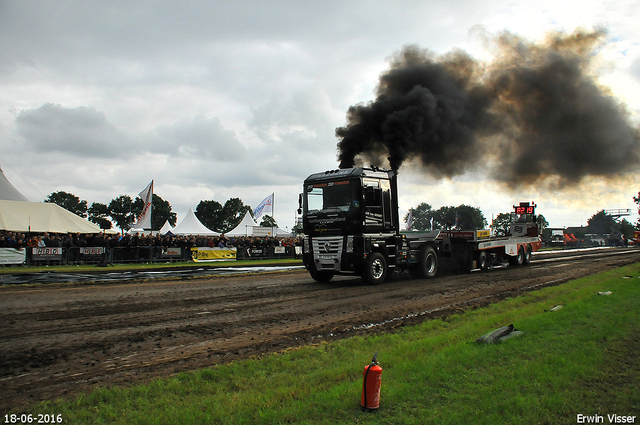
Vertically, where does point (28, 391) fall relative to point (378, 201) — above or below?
below

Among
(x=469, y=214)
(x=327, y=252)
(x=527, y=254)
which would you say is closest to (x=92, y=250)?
(x=327, y=252)

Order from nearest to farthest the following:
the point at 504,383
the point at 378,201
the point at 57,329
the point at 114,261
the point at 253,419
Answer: the point at 253,419
the point at 504,383
the point at 57,329
the point at 378,201
the point at 114,261

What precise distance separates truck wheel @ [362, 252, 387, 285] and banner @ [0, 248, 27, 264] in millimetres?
16711

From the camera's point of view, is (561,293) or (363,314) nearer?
(363,314)

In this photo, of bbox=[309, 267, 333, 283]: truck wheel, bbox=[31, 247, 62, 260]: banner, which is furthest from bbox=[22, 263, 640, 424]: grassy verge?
bbox=[31, 247, 62, 260]: banner

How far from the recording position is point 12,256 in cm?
2062

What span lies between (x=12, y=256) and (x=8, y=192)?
1332 centimetres

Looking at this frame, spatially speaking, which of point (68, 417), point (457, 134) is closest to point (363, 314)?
point (68, 417)

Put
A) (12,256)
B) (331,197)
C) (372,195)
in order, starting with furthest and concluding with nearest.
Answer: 1. (12,256)
2. (331,197)
3. (372,195)

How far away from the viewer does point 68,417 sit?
3781 mm

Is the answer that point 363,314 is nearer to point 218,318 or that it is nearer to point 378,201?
point 218,318

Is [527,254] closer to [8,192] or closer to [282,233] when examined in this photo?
[282,233]

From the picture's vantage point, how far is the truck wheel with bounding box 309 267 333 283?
48.9 feet

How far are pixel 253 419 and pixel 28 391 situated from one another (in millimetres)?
2449
